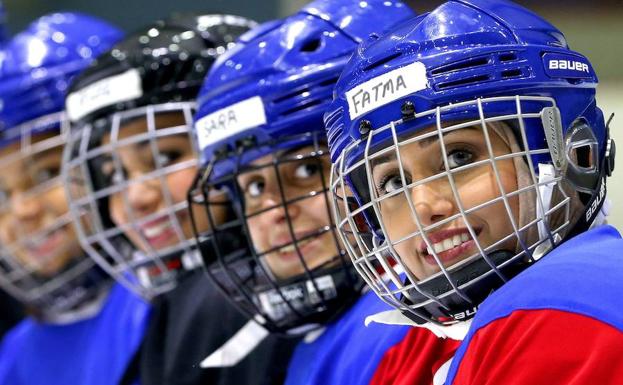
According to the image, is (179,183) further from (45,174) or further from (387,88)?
(387,88)

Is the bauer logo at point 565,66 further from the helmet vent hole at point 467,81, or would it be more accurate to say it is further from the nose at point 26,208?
the nose at point 26,208

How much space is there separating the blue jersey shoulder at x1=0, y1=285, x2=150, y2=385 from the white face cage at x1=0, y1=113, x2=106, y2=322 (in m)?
0.06

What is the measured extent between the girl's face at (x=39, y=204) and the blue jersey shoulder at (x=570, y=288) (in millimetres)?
1474

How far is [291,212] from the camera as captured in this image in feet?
5.07

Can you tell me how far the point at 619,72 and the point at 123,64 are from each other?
82 centimetres

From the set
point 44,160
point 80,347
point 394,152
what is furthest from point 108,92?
point 394,152

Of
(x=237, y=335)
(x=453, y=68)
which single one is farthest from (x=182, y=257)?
(x=453, y=68)

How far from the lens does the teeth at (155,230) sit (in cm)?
201

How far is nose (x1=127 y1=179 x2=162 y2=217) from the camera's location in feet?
6.52

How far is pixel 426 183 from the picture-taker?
47.0 inches

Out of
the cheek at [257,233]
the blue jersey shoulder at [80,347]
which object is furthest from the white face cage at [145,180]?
the cheek at [257,233]

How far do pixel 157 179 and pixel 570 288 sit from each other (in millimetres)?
1124

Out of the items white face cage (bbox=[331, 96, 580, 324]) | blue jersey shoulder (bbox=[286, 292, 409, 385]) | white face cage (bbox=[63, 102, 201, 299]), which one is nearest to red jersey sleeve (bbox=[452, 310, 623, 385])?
white face cage (bbox=[331, 96, 580, 324])

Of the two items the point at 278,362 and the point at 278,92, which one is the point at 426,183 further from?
the point at 278,362
